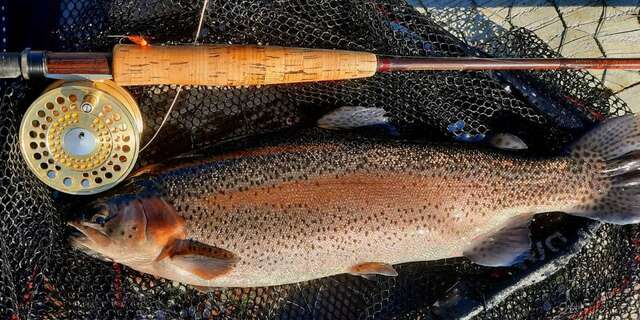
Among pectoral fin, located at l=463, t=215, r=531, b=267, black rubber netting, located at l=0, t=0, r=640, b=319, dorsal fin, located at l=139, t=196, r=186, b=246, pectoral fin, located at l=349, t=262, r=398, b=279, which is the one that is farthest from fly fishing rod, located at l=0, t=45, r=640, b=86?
pectoral fin, located at l=349, t=262, r=398, b=279

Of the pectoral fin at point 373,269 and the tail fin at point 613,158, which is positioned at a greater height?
the tail fin at point 613,158

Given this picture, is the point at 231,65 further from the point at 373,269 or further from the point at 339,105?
the point at 373,269

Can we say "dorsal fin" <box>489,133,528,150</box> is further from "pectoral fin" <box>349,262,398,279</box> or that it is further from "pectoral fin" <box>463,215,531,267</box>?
"pectoral fin" <box>349,262,398,279</box>

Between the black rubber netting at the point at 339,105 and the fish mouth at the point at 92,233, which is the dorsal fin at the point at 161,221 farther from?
the black rubber netting at the point at 339,105

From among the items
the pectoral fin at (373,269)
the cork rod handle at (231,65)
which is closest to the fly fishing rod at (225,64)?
the cork rod handle at (231,65)

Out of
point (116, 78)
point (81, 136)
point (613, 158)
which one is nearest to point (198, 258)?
point (81, 136)

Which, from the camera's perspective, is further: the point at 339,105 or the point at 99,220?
the point at 339,105
